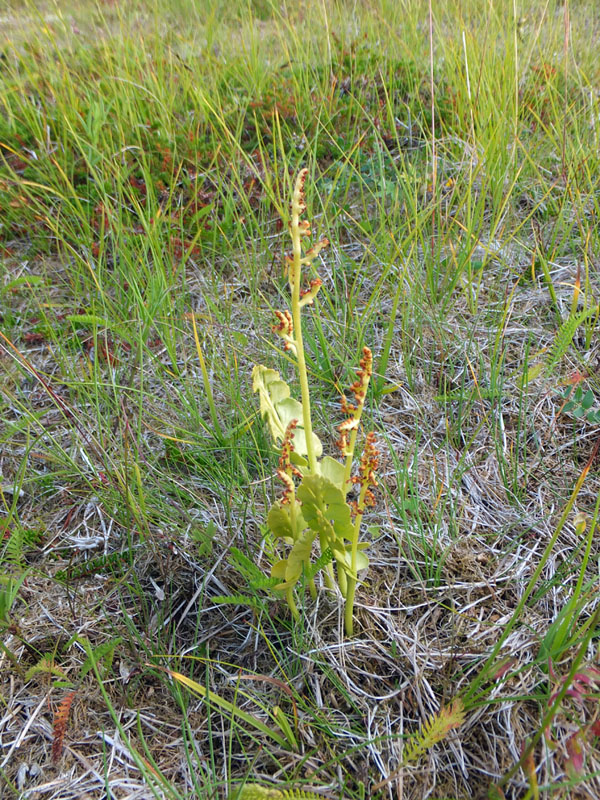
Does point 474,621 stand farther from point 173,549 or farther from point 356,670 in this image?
point 173,549

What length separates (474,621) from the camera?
113 centimetres

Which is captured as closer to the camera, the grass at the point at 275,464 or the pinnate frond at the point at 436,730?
the pinnate frond at the point at 436,730

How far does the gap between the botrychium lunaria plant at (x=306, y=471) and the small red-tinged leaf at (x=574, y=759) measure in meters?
0.43

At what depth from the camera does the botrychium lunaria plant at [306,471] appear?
0.93 metres

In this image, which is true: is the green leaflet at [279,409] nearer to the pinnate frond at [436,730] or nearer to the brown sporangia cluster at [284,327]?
the brown sporangia cluster at [284,327]

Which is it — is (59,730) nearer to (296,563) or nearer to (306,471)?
(296,563)

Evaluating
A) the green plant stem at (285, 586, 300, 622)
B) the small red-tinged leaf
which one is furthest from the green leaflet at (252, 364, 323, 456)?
the small red-tinged leaf

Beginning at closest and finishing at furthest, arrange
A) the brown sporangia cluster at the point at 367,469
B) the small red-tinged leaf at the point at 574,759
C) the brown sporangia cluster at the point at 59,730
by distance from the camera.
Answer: the small red-tinged leaf at the point at 574,759
the brown sporangia cluster at the point at 367,469
the brown sporangia cluster at the point at 59,730

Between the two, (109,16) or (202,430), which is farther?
(109,16)

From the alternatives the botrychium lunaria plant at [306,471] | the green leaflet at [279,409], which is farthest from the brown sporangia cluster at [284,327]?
the green leaflet at [279,409]

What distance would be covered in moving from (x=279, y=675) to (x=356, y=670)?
0.16 metres

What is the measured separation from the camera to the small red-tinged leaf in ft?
2.79

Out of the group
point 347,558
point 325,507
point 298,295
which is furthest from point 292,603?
point 298,295

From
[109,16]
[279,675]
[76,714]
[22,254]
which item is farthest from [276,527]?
[109,16]
